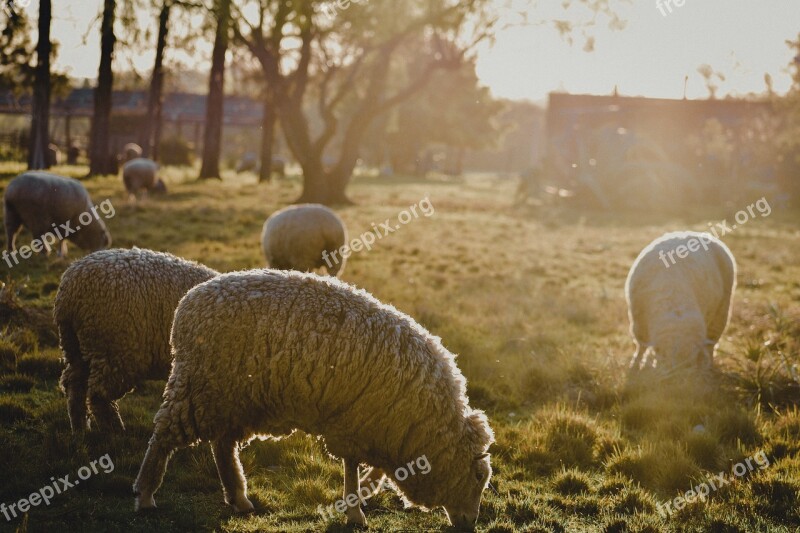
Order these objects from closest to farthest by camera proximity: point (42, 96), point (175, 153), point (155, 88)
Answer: point (42, 96) < point (155, 88) < point (175, 153)

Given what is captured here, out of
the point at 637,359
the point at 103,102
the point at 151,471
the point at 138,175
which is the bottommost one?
the point at 151,471

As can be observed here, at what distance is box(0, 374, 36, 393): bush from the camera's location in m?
5.47

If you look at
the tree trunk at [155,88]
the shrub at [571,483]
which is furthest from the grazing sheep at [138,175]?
the shrub at [571,483]

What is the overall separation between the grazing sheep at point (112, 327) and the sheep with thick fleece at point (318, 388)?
0.93 meters

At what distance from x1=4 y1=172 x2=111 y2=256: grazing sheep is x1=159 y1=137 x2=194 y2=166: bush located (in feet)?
87.8

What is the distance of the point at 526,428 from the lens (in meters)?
5.36

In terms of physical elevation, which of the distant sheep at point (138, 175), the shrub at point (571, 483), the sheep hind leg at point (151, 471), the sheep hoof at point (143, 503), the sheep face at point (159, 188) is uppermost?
the distant sheep at point (138, 175)

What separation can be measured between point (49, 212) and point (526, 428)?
7.91 metres

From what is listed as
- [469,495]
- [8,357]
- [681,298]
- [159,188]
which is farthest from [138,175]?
[469,495]

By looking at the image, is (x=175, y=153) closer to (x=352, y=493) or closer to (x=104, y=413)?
(x=104, y=413)

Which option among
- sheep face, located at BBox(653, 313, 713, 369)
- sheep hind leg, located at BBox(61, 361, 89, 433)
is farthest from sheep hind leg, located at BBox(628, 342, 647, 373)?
sheep hind leg, located at BBox(61, 361, 89, 433)

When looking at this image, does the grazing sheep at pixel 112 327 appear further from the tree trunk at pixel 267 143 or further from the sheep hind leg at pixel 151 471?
the tree trunk at pixel 267 143

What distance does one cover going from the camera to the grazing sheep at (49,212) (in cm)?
972

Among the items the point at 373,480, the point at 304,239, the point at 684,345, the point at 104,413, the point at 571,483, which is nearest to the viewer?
the point at 373,480
